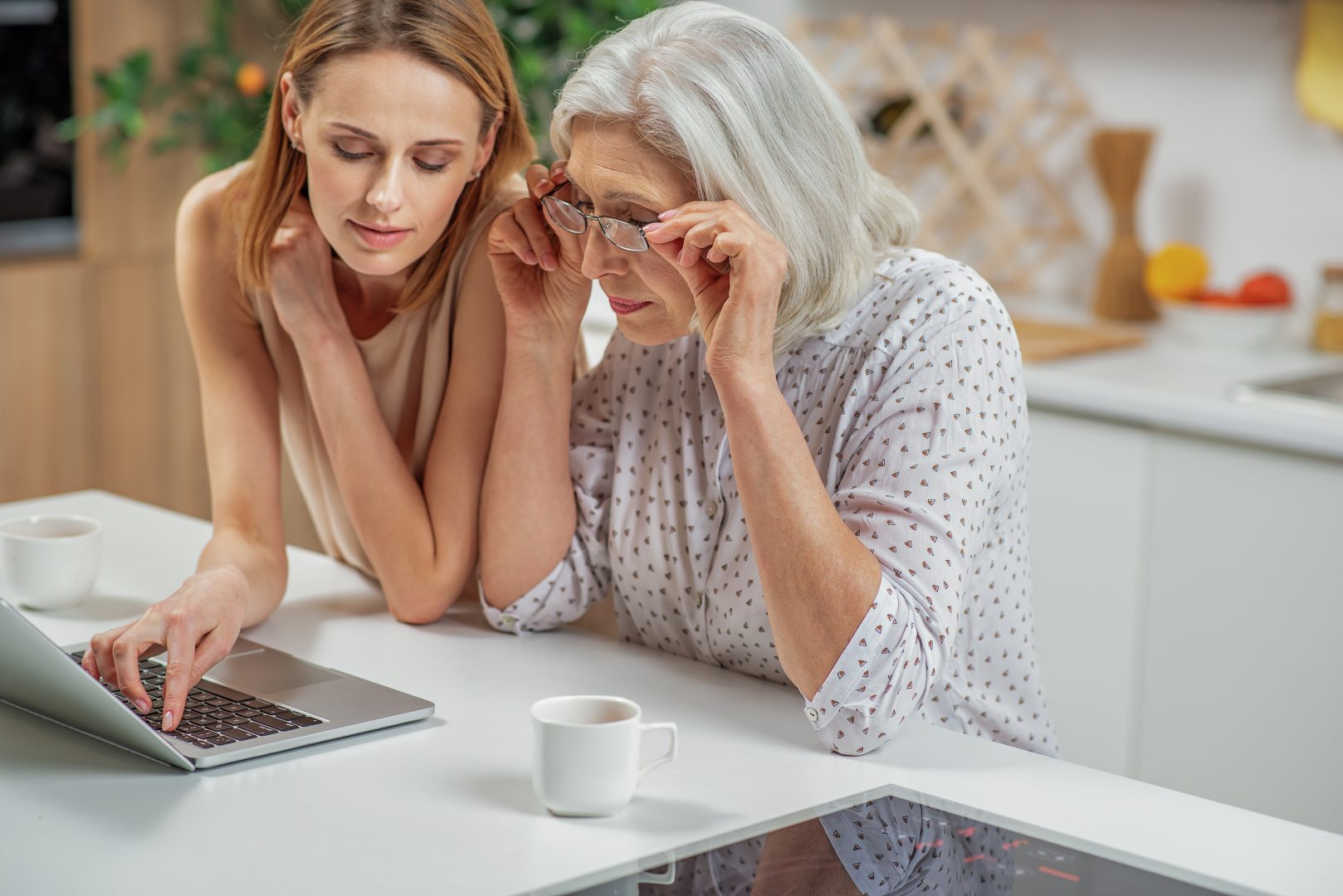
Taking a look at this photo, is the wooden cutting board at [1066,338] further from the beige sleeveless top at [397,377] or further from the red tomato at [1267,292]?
the beige sleeveless top at [397,377]

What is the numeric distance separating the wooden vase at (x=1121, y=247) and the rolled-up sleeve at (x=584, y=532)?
1394mm

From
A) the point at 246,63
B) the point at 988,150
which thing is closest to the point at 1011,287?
the point at 988,150

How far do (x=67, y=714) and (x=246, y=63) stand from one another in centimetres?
231

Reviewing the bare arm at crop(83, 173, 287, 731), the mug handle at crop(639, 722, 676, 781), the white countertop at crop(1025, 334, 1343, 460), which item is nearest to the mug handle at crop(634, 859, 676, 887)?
the mug handle at crop(639, 722, 676, 781)

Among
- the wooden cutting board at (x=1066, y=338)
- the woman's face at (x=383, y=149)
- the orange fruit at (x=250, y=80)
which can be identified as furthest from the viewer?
the orange fruit at (x=250, y=80)

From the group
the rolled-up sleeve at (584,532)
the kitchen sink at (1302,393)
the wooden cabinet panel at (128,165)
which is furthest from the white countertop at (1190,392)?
the wooden cabinet panel at (128,165)

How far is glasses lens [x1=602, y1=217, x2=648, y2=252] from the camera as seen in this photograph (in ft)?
4.17

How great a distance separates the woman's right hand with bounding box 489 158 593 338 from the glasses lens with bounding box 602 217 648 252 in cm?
12

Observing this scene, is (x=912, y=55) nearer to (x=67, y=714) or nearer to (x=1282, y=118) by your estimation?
(x=1282, y=118)

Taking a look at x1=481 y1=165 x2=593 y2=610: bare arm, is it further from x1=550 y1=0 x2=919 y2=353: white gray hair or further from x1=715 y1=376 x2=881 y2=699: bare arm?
x1=715 y1=376 x2=881 y2=699: bare arm

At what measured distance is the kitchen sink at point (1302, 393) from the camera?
202cm

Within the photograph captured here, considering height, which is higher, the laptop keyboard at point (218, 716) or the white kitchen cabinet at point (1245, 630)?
the laptop keyboard at point (218, 716)

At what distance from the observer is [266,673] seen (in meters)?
1.28

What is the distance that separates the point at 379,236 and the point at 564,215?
180mm
